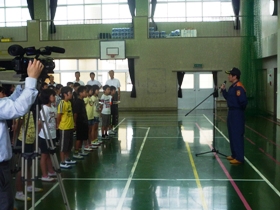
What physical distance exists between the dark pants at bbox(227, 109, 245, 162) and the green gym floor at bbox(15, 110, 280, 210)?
0.30m

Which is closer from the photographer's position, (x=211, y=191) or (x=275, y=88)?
(x=211, y=191)

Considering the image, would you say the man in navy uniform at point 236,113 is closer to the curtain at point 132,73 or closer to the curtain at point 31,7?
the curtain at point 132,73

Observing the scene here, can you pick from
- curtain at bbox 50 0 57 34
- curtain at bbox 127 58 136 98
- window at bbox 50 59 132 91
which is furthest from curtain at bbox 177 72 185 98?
curtain at bbox 50 0 57 34

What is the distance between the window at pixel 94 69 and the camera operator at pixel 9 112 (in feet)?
55.6

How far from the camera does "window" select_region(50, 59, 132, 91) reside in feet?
65.6

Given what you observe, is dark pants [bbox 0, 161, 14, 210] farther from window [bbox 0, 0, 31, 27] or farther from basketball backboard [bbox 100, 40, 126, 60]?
window [bbox 0, 0, 31, 27]

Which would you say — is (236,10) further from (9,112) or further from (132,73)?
(9,112)

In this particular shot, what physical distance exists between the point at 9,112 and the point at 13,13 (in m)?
Answer: 20.1

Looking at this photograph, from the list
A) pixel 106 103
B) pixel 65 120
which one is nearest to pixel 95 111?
pixel 106 103

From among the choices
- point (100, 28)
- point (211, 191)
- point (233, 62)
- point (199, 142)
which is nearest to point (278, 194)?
point (211, 191)

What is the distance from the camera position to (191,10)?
67.1 ft

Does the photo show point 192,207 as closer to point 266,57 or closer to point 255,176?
point 255,176

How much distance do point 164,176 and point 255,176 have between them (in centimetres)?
146

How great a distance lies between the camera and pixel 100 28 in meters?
20.6
